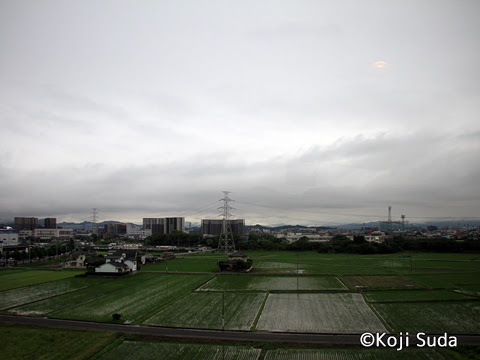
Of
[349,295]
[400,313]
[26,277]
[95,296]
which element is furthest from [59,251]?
[400,313]

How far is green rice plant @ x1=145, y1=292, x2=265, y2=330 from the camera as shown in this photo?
17.5 metres

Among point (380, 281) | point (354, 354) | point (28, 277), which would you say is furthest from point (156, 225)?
point (354, 354)

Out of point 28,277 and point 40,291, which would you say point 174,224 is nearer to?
point 28,277

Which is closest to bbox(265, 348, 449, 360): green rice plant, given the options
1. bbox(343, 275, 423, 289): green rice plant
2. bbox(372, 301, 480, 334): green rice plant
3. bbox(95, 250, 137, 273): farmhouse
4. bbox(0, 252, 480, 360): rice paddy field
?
bbox(0, 252, 480, 360): rice paddy field

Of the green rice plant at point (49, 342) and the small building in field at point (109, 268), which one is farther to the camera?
the small building in field at point (109, 268)

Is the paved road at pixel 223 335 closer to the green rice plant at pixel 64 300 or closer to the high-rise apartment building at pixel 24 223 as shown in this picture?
the green rice plant at pixel 64 300

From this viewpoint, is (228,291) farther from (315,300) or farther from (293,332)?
(293,332)

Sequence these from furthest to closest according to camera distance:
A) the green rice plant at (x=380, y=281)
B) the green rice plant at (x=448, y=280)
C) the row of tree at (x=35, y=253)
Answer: the row of tree at (x=35, y=253)
the green rice plant at (x=380, y=281)
the green rice plant at (x=448, y=280)

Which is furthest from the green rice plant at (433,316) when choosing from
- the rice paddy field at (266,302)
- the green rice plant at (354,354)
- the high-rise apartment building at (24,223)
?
the high-rise apartment building at (24,223)

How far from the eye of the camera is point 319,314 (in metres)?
19.2

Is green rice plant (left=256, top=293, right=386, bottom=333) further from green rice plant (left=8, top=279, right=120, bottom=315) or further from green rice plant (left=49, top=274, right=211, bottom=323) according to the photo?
green rice plant (left=8, top=279, right=120, bottom=315)

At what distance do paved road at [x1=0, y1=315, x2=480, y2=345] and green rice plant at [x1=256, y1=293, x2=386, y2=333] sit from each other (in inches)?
33.3

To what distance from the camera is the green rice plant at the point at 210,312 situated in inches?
690

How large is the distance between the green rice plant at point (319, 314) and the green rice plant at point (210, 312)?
37.0 inches
